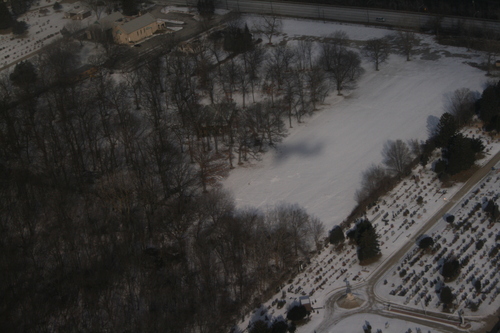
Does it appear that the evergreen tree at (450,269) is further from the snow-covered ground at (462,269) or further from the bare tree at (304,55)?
the bare tree at (304,55)

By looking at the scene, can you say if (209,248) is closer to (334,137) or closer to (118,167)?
(118,167)

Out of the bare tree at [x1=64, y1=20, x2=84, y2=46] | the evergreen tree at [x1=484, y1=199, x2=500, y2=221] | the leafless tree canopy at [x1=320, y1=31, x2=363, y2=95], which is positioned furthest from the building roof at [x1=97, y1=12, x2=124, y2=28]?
the evergreen tree at [x1=484, y1=199, x2=500, y2=221]

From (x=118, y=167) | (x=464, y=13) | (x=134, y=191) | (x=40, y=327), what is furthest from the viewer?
(x=464, y=13)

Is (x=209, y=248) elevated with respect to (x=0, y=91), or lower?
lower

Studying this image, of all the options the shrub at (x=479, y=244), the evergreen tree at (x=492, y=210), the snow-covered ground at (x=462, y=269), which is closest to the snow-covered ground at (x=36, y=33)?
the snow-covered ground at (x=462, y=269)

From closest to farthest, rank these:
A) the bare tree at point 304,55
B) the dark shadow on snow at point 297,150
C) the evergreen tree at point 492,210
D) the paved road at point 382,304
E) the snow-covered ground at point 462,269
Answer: the paved road at point 382,304 < the snow-covered ground at point 462,269 < the evergreen tree at point 492,210 < the dark shadow on snow at point 297,150 < the bare tree at point 304,55

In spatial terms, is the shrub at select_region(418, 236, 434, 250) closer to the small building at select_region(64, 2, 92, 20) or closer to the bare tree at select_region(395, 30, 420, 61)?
the bare tree at select_region(395, 30, 420, 61)

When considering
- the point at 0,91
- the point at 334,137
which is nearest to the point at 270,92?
the point at 334,137
